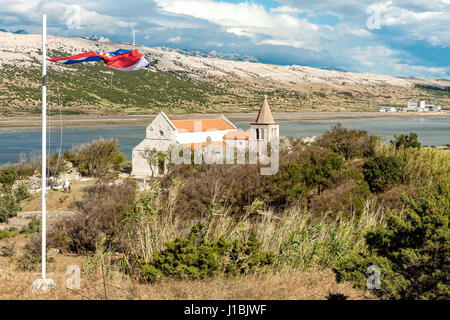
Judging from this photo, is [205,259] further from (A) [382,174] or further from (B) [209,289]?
(A) [382,174]

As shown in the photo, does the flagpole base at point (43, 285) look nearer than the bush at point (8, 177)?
Yes

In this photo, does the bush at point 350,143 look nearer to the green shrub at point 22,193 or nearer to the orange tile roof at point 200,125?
the orange tile roof at point 200,125

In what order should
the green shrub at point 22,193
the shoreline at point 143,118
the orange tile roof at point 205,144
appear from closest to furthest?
1. the green shrub at point 22,193
2. the orange tile roof at point 205,144
3. the shoreline at point 143,118

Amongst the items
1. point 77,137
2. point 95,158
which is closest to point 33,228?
point 95,158

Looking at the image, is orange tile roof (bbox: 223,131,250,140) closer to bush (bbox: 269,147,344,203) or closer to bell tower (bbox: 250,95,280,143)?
bell tower (bbox: 250,95,280,143)

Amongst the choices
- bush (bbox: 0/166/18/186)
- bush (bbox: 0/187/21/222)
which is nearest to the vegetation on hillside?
bush (bbox: 0/187/21/222)

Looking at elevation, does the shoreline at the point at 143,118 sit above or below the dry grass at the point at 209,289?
above

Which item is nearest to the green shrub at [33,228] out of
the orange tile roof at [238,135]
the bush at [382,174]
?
the bush at [382,174]
